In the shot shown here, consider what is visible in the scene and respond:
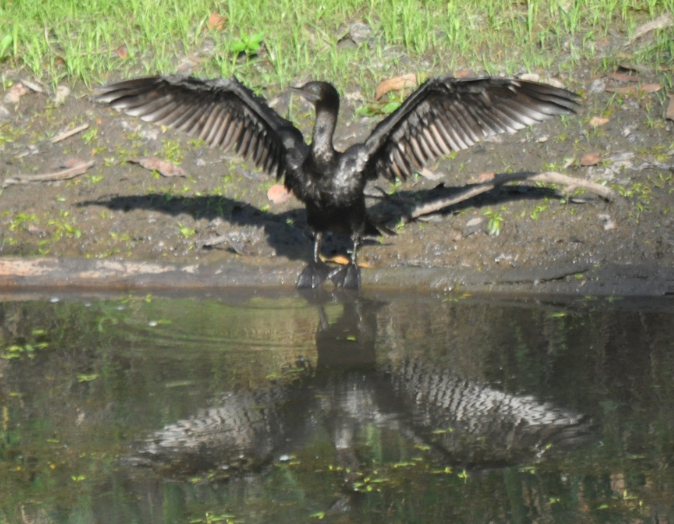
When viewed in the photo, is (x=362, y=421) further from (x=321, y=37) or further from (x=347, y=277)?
(x=321, y=37)

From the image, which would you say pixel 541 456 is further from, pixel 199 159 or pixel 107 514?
pixel 199 159

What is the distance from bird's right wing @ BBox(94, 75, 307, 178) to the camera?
219 inches

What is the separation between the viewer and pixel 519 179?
5809mm

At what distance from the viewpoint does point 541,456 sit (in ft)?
10.5

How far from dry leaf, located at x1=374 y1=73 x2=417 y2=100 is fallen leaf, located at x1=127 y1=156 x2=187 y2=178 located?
1.61 metres

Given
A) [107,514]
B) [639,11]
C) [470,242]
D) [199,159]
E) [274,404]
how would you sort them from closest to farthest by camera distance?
[107,514] → [274,404] → [470,242] → [199,159] → [639,11]

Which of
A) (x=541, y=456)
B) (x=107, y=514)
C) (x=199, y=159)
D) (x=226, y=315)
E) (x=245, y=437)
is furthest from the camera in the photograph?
(x=199, y=159)

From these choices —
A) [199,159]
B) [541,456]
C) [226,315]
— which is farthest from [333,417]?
[199,159]

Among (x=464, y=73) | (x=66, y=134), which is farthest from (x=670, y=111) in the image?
(x=66, y=134)

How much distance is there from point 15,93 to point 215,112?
264cm

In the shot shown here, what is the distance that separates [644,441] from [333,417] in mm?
1131

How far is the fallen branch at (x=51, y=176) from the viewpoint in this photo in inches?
262

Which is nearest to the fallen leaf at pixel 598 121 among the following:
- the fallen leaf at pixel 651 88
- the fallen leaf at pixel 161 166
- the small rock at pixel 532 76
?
the fallen leaf at pixel 651 88

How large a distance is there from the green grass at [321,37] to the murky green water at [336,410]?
110 inches
